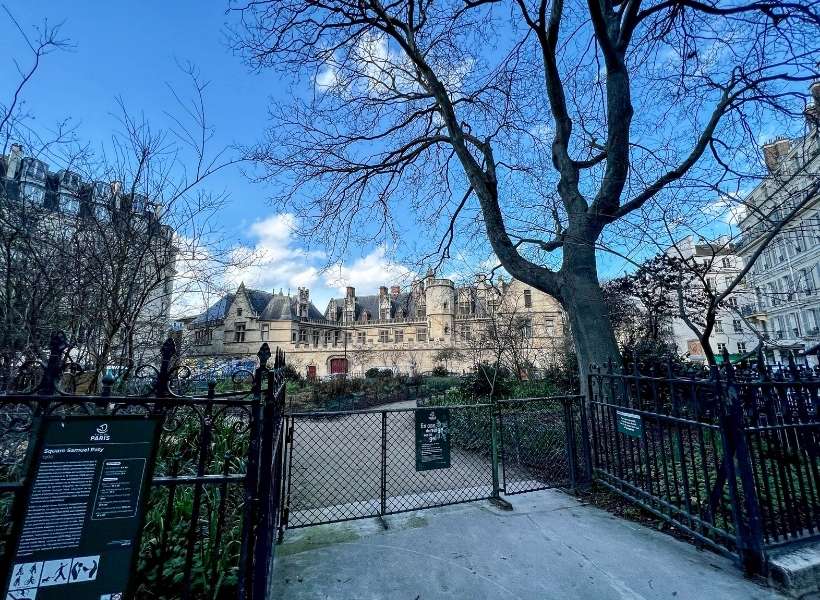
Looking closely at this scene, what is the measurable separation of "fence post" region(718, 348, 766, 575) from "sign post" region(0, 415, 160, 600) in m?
4.35

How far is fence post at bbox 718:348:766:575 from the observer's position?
2.92 meters

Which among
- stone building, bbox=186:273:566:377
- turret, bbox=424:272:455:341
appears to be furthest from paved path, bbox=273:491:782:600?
turret, bbox=424:272:455:341

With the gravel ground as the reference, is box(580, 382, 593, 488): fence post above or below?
above

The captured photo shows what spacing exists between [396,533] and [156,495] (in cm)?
265

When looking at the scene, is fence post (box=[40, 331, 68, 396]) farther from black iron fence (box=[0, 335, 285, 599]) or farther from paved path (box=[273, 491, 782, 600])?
paved path (box=[273, 491, 782, 600])

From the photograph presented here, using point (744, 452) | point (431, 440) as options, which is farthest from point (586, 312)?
point (431, 440)

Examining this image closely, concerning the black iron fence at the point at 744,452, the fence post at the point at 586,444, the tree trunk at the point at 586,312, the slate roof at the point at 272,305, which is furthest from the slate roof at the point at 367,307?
the black iron fence at the point at 744,452

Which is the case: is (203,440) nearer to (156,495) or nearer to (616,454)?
(156,495)

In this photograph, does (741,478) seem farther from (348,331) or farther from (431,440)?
(348,331)

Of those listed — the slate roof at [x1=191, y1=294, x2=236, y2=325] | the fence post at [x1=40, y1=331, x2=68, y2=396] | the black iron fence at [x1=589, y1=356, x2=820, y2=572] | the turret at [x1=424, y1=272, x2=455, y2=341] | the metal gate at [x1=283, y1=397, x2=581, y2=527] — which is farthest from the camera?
the turret at [x1=424, y1=272, x2=455, y2=341]

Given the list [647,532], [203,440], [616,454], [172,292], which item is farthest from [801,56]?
[172,292]

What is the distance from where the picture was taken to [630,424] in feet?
13.8

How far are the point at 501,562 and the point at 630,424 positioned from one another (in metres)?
2.25

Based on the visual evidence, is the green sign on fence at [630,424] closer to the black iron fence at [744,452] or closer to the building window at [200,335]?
the black iron fence at [744,452]
